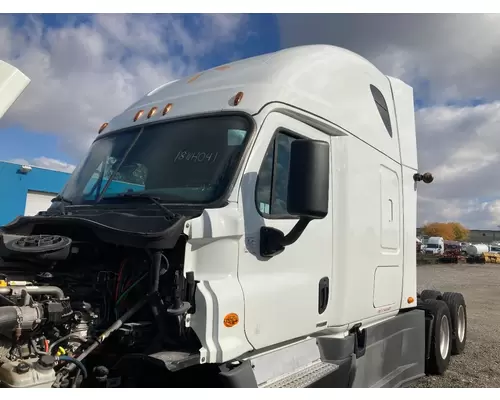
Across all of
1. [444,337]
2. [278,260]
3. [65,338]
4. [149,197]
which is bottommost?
[444,337]

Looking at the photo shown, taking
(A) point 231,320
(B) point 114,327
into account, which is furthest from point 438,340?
(B) point 114,327

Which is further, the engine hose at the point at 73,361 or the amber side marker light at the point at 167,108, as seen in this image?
the amber side marker light at the point at 167,108

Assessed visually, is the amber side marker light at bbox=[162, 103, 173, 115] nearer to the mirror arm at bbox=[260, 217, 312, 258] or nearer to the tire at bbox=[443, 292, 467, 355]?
the mirror arm at bbox=[260, 217, 312, 258]

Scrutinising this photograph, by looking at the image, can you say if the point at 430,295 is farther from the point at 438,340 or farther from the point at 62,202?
the point at 62,202

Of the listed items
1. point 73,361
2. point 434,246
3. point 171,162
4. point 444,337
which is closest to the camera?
point 73,361

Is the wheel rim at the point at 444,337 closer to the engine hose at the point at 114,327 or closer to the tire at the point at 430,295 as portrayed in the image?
the tire at the point at 430,295

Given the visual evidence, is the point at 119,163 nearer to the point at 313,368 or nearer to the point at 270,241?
the point at 270,241

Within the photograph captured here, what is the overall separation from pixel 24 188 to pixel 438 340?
16.6 m

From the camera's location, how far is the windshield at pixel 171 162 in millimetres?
3664

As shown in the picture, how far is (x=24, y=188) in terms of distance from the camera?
18.9 metres

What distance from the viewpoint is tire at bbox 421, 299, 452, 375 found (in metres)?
6.73

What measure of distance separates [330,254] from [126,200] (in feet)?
5.87

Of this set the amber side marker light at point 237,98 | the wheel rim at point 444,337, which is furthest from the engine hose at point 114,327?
the wheel rim at point 444,337

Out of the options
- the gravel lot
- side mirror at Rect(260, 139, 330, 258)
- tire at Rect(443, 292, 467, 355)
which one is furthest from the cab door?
tire at Rect(443, 292, 467, 355)
